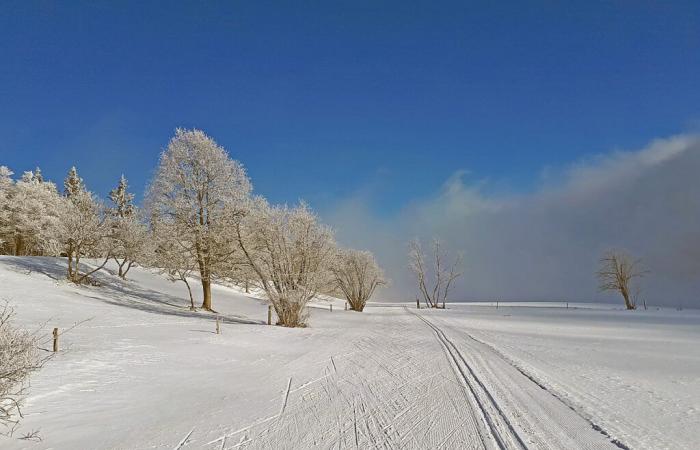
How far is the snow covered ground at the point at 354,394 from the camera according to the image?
616cm

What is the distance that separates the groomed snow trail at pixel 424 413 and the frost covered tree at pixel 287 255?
13135 millimetres

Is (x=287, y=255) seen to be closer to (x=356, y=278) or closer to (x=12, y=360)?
(x=12, y=360)

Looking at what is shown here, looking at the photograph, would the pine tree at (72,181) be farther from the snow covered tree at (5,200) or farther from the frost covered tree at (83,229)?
the frost covered tree at (83,229)

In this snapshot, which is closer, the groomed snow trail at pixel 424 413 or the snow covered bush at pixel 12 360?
the snow covered bush at pixel 12 360

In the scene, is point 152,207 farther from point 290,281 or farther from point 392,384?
Result: point 392,384

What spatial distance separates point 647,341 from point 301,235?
18.8 meters

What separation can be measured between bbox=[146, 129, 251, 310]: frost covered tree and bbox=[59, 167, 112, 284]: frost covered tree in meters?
8.23

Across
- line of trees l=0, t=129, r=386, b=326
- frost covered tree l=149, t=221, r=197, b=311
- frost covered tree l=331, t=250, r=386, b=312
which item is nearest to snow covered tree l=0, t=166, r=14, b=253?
line of trees l=0, t=129, r=386, b=326

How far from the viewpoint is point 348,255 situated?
5778 centimetres

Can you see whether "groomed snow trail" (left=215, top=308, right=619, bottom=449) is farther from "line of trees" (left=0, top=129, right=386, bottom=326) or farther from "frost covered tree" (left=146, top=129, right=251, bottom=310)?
"frost covered tree" (left=146, top=129, right=251, bottom=310)

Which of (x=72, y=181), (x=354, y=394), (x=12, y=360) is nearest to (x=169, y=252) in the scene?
(x=354, y=394)

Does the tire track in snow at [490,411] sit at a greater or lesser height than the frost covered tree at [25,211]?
lesser

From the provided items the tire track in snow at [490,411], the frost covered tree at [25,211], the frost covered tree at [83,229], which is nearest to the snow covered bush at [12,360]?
the tire track in snow at [490,411]

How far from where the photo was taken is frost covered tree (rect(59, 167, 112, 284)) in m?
32.8
